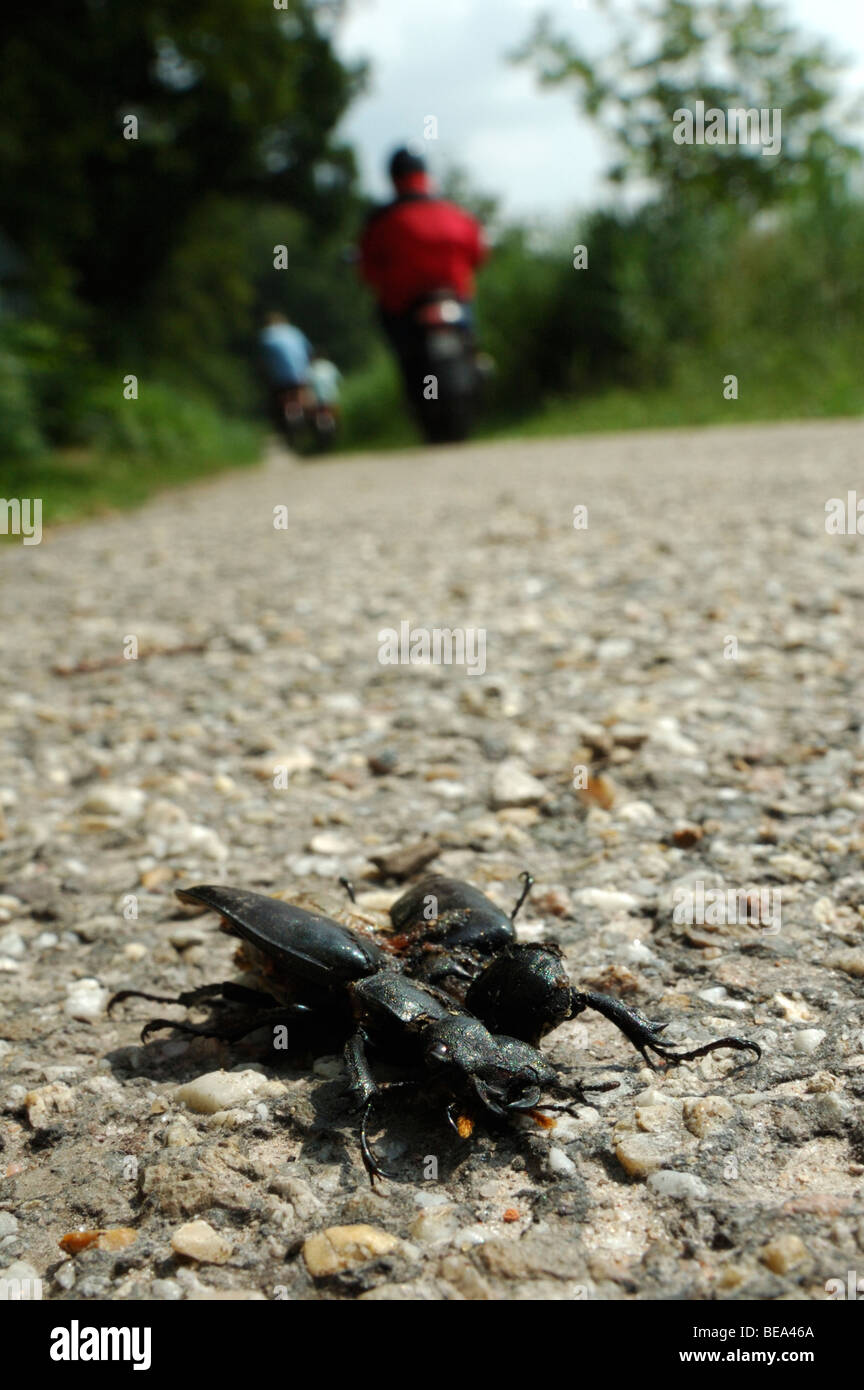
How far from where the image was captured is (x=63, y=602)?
5.66m

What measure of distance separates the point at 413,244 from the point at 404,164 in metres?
0.83

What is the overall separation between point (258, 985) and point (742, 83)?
672 inches

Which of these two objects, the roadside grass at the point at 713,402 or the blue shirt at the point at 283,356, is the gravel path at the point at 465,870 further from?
the blue shirt at the point at 283,356

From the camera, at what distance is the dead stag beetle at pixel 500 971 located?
67.8 inches

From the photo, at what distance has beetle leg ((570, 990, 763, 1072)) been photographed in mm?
1794

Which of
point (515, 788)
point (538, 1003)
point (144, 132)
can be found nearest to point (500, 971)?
point (538, 1003)

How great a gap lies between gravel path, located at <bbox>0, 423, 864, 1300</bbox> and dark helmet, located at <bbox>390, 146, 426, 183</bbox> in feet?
21.4

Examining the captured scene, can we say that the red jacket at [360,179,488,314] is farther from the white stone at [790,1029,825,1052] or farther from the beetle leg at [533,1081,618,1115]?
the beetle leg at [533,1081,618,1115]

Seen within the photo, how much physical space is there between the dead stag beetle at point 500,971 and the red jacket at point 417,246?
10.1 meters

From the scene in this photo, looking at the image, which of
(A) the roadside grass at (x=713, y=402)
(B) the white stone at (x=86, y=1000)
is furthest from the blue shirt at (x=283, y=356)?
(B) the white stone at (x=86, y=1000)

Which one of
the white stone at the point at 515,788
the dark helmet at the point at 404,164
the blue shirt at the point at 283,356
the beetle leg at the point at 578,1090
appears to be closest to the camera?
the beetle leg at the point at 578,1090

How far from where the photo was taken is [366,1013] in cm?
173

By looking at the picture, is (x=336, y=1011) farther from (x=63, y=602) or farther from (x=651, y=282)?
(x=651, y=282)
